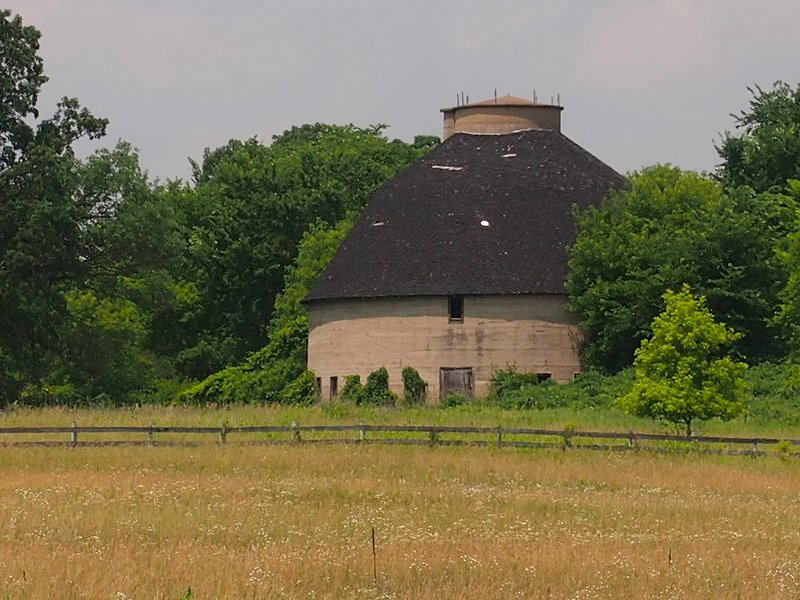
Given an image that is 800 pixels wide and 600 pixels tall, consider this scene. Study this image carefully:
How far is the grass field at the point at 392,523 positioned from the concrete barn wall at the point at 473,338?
→ 71.8 ft

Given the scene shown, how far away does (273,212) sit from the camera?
248 ft

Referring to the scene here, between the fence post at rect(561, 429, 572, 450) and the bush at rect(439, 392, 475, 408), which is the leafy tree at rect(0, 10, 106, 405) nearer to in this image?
the bush at rect(439, 392, 475, 408)

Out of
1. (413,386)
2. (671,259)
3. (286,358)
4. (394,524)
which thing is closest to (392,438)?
(394,524)

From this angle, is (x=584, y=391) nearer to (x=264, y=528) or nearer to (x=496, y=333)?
(x=496, y=333)

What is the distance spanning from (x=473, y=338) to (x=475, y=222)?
15.3ft

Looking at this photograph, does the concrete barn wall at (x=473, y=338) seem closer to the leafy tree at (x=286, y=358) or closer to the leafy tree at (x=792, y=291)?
the leafy tree at (x=286, y=358)

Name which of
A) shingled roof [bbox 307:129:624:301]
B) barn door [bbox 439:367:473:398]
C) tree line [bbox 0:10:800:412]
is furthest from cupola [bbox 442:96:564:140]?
barn door [bbox 439:367:473:398]

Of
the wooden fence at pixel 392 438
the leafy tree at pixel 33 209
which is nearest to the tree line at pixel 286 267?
the leafy tree at pixel 33 209

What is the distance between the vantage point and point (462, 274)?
58500mm

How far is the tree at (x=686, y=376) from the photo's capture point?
127ft

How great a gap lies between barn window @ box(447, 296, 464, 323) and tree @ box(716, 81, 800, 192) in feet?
42.1

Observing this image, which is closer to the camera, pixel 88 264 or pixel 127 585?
pixel 127 585

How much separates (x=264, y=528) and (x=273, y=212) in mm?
54225

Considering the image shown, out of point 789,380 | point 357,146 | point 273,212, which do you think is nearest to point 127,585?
point 789,380
